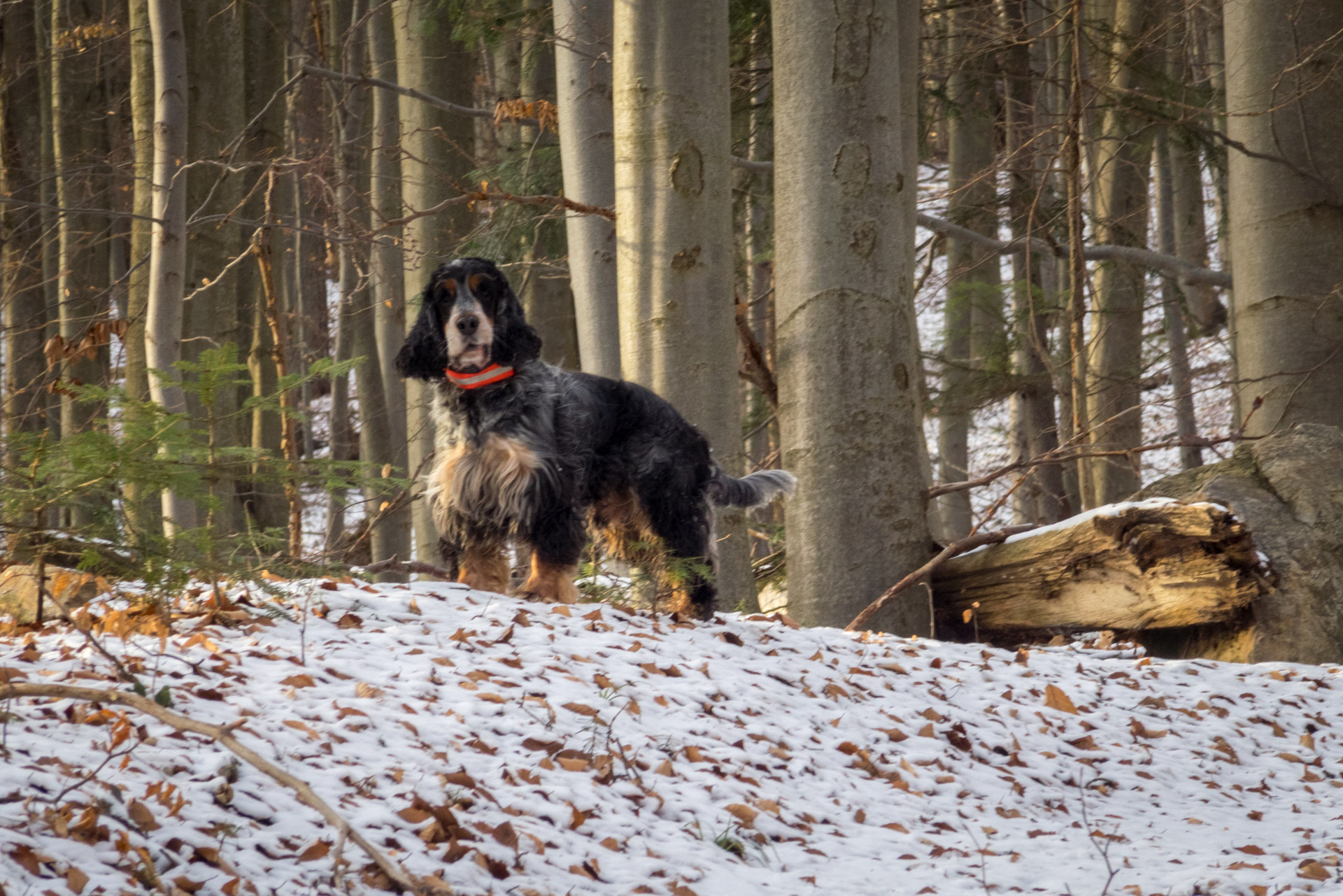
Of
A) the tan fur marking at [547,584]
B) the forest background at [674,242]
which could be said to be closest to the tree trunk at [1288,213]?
the forest background at [674,242]

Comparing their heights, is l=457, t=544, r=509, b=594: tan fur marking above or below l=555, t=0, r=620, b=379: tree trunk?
below

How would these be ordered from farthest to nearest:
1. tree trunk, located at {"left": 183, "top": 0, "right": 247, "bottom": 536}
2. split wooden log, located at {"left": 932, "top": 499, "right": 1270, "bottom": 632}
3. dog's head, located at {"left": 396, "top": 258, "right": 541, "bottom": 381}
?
tree trunk, located at {"left": 183, "top": 0, "right": 247, "bottom": 536}
split wooden log, located at {"left": 932, "top": 499, "right": 1270, "bottom": 632}
dog's head, located at {"left": 396, "top": 258, "right": 541, "bottom": 381}

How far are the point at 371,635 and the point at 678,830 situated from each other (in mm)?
1575

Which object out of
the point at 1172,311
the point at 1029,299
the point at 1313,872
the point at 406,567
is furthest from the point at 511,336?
the point at 1172,311

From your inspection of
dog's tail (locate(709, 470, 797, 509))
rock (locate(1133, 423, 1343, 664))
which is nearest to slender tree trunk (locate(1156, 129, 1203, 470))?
rock (locate(1133, 423, 1343, 664))

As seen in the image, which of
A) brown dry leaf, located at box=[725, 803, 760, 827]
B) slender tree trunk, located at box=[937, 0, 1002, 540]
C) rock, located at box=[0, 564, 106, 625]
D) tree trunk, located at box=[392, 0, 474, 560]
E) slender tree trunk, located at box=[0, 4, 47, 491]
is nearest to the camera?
brown dry leaf, located at box=[725, 803, 760, 827]

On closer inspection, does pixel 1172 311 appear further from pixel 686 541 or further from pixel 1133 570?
pixel 686 541

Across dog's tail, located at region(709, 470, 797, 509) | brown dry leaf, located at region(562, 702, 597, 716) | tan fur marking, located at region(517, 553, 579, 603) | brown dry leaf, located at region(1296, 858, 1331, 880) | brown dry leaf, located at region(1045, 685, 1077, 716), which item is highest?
dog's tail, located at region(709, 470, 797, 509)

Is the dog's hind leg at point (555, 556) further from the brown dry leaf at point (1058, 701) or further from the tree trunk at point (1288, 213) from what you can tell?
the tree trunk at point (1288, 213)

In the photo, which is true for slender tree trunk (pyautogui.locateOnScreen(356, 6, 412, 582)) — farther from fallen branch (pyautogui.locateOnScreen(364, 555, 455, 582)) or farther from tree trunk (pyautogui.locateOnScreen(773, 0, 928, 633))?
tree trunk (pyautogui.locateOnScreen(773, 0, 928, 633))

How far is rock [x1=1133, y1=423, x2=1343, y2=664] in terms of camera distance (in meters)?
6.54

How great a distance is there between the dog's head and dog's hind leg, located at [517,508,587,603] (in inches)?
30.1

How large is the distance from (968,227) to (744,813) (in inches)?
356

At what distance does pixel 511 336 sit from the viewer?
17.9ft
